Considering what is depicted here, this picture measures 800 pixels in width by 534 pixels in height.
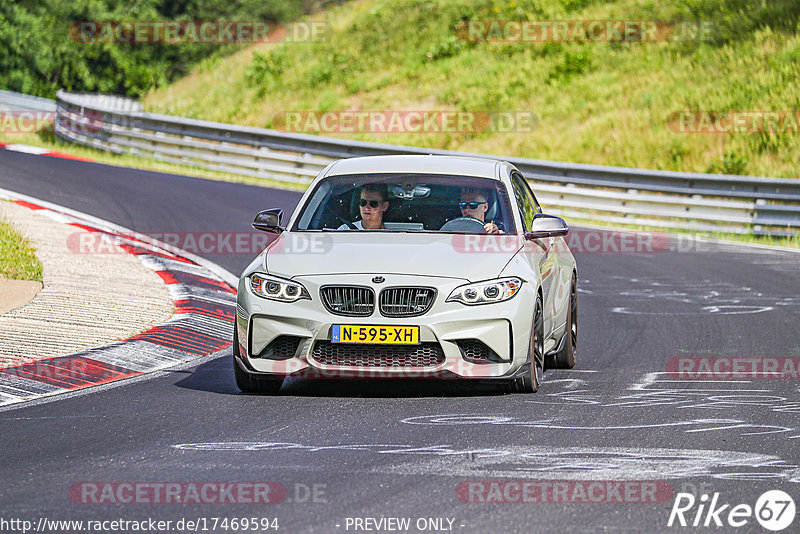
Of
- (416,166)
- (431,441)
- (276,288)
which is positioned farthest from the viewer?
(416,166)

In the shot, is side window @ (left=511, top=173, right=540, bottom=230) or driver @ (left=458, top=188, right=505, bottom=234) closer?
driver @ (left=458, top=188, right=505, bottom=234)

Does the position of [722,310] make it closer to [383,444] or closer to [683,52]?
[383,444]

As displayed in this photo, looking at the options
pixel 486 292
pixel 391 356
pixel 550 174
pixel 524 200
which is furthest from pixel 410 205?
pixel 550 174

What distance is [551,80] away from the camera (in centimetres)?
3806

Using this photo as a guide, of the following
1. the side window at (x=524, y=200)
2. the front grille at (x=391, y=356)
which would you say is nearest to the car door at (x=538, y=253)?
the side window at (x=524, y=200)

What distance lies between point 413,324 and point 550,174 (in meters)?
16.8

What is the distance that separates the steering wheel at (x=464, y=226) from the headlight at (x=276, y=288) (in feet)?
4.64

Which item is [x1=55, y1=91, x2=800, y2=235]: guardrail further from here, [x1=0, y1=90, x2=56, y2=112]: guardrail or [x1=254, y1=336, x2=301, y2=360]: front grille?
[x1=254, y1=336, x2=301, y2=360]: front grille

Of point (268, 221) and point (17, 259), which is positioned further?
point (17, 259)

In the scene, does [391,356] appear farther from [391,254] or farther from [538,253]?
[538,253]

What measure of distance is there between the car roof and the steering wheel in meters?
0.50

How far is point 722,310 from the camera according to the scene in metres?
13.1

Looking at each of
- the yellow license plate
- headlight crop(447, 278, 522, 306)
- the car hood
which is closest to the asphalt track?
the yellow license plate

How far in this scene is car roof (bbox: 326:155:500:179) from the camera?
936 centimetres
